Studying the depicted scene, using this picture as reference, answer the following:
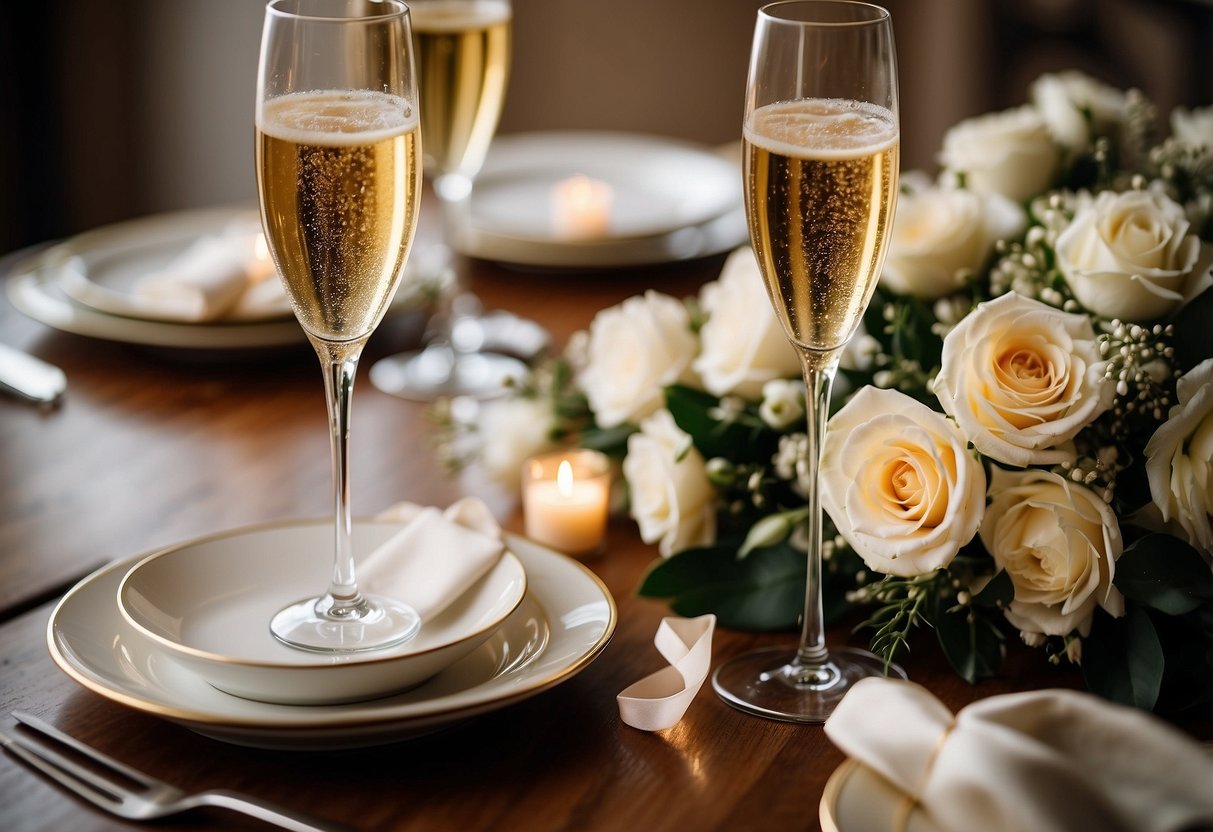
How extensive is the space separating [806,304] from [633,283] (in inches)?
40.3

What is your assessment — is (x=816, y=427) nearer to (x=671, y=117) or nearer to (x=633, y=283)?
A: (x=633, y=283)

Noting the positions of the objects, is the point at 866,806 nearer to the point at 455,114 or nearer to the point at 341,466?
the point at 341,466

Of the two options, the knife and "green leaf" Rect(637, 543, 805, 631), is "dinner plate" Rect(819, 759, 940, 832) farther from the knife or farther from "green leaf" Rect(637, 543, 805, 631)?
the knife

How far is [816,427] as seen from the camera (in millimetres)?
1057

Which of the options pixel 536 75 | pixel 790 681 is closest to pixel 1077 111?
pixel 790 681

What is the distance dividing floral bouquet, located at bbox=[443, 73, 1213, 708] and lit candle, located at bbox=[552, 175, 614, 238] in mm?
576

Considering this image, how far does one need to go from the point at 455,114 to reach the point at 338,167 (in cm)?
85

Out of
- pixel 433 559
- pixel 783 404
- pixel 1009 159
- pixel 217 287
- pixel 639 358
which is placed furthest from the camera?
pixel 217 287

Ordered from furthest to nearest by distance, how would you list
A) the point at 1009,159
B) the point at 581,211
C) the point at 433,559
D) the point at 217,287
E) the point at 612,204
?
the point at 612,204 < the point at 581,211 < the point at 217,287 < the point at 1009,159 < the point at 433,559

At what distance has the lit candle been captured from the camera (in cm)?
209

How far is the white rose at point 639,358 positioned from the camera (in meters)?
1.35

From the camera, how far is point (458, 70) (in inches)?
69.6

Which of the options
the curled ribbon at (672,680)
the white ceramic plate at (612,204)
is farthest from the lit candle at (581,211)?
the curled ribbon at (672,680)

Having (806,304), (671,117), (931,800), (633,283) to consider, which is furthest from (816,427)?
(671,117)
